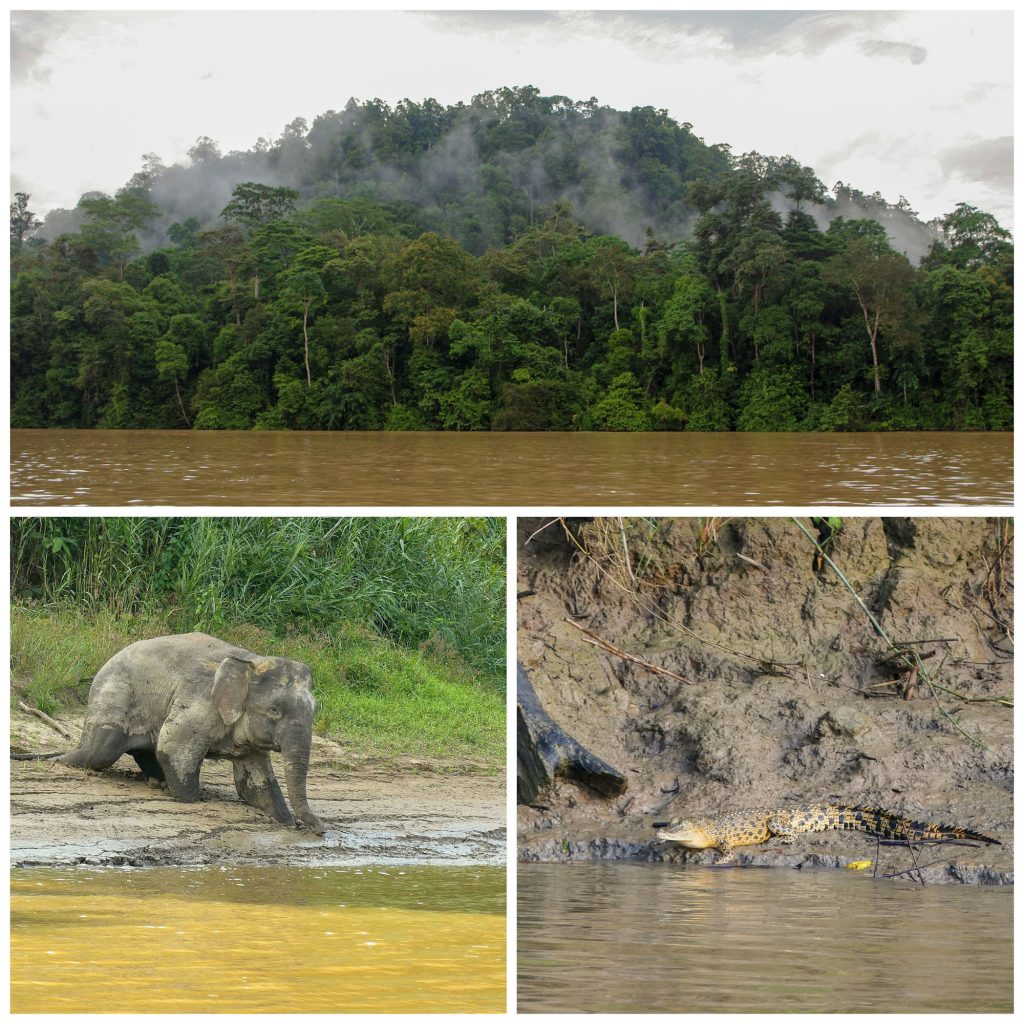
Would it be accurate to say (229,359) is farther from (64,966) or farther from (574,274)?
(64,966)

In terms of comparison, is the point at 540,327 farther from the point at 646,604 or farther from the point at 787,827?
the point at 787,827

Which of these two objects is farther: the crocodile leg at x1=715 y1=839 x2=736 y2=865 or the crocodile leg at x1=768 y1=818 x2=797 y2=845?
the crocodile leg at x1=768 y1=818 x2=797 y2=845

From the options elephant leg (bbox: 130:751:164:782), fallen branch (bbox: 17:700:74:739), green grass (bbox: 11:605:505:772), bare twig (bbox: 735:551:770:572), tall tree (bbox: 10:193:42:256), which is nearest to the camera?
bare twig (bbox: 735:551:770:572)

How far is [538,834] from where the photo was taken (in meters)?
6.11

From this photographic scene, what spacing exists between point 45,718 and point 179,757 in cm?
92

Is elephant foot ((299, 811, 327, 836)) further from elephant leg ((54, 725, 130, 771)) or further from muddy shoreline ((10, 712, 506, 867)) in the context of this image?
elephant leg ((54, 725, 130, 771))

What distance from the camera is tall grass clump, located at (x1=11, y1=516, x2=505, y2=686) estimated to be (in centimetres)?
826

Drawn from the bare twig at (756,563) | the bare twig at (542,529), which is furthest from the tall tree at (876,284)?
the bare twig at (542,529)

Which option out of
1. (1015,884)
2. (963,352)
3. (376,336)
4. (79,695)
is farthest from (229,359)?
(1015,884)

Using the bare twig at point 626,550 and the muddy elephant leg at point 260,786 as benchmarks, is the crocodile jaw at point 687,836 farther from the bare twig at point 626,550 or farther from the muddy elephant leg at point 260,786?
the muddy elephant leg at point 260,786

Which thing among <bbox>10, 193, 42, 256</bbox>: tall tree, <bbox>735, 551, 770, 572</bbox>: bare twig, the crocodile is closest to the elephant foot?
the crocodile

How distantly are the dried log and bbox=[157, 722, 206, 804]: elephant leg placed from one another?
76.0 inches

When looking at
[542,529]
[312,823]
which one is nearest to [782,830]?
[542,529]

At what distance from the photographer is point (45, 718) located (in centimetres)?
738
